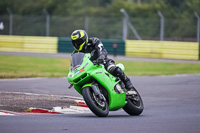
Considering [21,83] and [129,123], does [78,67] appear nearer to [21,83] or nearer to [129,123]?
[129,123]

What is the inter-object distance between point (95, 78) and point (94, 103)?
436 mm

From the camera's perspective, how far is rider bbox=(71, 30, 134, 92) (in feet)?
26.9

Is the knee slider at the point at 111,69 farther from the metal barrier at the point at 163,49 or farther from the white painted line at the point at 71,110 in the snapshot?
the metal barrier at the point at 163,49

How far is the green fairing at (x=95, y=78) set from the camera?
312 inches

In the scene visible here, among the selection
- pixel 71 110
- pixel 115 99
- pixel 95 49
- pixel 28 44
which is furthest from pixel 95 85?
pixel 28 44

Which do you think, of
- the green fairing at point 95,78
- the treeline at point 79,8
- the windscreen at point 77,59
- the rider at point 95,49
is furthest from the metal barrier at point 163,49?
Result: the treeline at point 79,8

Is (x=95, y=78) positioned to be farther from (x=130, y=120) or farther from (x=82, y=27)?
(x=82, y=27)

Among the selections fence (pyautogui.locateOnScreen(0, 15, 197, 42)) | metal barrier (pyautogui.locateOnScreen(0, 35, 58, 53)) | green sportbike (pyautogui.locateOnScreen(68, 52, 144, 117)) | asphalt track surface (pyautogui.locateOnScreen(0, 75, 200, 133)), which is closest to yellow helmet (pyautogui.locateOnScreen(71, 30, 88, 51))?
green sportbike (pyautogui.locateOnScreen(68, 52, 144, 117))

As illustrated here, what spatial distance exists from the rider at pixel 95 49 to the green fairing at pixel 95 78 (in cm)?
16

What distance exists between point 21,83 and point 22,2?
151ft

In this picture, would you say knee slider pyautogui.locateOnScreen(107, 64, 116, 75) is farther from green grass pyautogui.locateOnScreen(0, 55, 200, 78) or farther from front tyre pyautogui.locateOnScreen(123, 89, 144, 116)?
green grass pyautogui.locateOnScreen(0, 55, 200, 78)

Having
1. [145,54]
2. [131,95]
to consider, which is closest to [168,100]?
[131,95]

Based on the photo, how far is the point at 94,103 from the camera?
7762mm

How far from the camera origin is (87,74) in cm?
789
